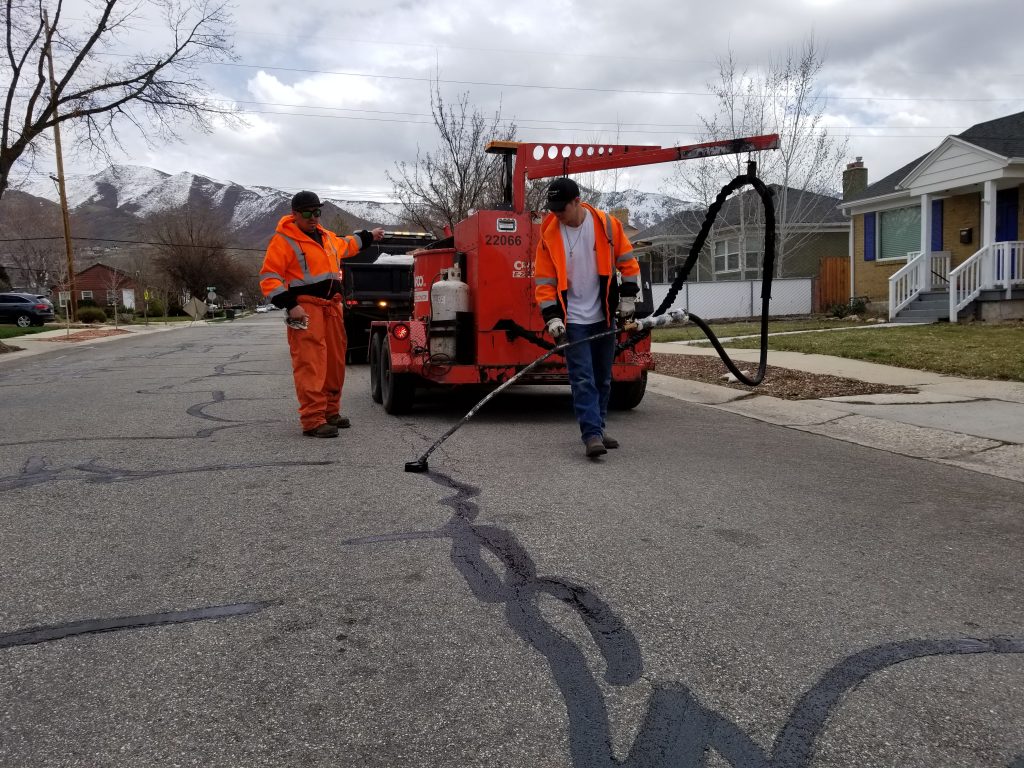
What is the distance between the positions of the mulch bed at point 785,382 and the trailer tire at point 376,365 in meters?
4.31

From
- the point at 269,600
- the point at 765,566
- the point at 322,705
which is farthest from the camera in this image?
the point at 765,566

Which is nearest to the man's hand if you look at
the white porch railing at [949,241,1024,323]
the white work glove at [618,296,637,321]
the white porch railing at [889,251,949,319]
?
the white work glove at [618,296,637,321]

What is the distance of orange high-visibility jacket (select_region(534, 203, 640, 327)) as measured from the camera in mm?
6109

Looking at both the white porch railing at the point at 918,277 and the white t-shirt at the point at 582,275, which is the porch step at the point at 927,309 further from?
the white t-shirt at the point at 582,275

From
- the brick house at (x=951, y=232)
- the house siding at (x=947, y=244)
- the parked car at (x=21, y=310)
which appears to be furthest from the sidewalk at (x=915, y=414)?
the parked car at (x=21, y=310)

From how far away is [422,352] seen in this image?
7.93 meters

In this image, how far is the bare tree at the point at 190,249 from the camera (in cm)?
7562

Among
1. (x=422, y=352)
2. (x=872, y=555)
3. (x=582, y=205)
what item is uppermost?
(x=582, y=205)

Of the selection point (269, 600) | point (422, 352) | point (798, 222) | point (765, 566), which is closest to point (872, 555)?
point (765, 566)

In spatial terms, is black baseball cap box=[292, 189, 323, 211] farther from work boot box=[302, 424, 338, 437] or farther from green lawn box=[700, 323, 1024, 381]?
green lawn box=[700, 323, 1024, 381]

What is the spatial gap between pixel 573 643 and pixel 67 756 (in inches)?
61.5

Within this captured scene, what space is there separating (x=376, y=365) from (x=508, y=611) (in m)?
6.54

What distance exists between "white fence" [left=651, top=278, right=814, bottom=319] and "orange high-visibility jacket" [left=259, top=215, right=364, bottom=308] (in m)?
20.2

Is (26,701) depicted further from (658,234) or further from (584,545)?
Result: (658,234)
